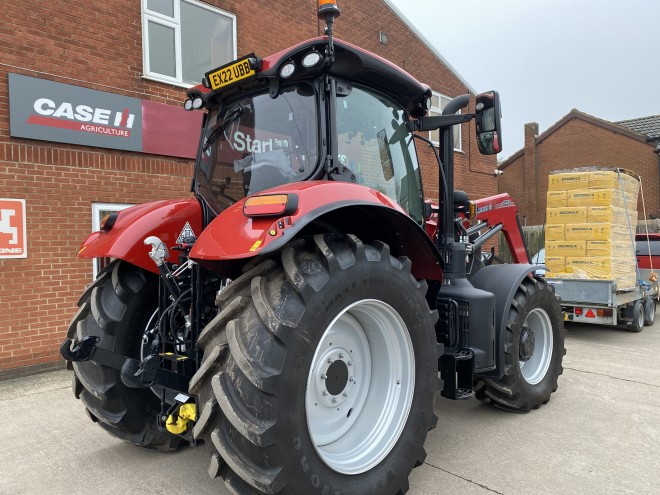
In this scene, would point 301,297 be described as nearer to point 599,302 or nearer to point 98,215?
point 98,215

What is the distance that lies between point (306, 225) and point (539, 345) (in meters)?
2.98

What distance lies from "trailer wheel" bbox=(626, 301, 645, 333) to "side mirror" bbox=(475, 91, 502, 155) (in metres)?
6.23

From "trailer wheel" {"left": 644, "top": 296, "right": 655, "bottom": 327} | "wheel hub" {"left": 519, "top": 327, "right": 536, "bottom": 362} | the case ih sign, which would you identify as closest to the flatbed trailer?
"trailer wheel" {"left": 644, "top": 296, "right": 655, "bottom": 327}

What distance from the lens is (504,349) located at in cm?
376

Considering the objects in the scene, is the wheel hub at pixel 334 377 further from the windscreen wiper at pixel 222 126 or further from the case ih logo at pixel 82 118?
the case ih logo at pixel 82 118

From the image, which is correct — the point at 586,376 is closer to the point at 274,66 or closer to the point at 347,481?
the point at 347,481

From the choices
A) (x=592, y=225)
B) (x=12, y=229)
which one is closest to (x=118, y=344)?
(x=12, y=229)

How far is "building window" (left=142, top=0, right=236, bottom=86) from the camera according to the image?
6613 millimetres

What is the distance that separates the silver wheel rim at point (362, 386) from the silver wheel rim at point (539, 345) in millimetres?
2010

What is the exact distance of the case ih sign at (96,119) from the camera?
5.46 metres

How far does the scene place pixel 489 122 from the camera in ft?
11.4

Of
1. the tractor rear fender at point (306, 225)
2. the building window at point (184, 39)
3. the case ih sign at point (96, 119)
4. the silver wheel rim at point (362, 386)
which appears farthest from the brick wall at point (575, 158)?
the silver wheel rim at point (362, 386)

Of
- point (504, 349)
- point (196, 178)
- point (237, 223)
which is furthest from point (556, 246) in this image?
point (237, 223)

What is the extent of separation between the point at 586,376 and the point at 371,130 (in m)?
3.89
